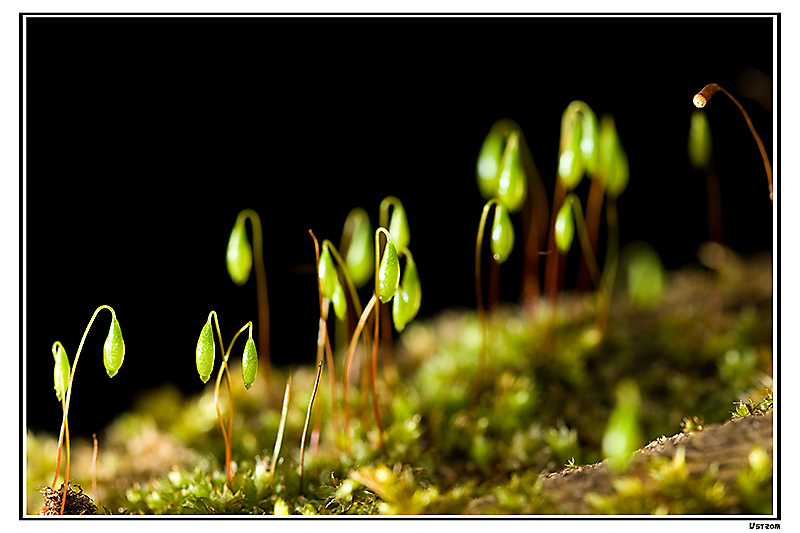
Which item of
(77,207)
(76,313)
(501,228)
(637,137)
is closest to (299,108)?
(77,207)

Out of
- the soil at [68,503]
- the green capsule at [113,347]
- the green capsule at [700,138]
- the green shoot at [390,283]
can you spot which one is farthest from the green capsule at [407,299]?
the green capsule at [700,138]

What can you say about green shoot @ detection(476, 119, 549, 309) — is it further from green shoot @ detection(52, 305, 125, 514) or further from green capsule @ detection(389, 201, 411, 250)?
green shoot @ detection(52, 305, 125, 514)

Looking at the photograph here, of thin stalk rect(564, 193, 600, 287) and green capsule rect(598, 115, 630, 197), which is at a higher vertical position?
green capsule rect(598, 115, 630, 197)

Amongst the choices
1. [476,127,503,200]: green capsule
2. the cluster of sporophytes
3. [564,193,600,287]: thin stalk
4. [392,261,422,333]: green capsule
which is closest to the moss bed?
the cluster of sporophytes

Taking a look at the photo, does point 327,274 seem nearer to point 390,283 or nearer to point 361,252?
point 390,283

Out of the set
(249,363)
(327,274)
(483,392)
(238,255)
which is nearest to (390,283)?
(327,274)

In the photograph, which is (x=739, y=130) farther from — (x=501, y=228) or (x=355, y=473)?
(x=355, y=473)
